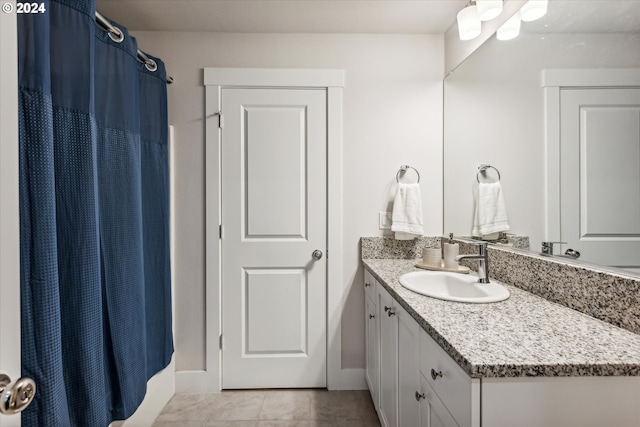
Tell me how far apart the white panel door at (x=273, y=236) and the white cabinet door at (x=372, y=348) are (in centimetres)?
30

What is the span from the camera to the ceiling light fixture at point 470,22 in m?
1.60

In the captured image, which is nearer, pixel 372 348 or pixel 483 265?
pixel 483 265

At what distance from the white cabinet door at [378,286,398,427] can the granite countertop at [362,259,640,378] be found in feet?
0.77

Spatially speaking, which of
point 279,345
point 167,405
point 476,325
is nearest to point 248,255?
point 279,345

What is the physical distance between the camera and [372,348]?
184cm

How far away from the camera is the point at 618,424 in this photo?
0.73m

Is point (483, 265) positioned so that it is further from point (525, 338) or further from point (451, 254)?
point (525, 338)

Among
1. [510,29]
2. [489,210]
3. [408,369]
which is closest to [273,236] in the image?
[408,369]

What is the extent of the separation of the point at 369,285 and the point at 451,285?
52 cm

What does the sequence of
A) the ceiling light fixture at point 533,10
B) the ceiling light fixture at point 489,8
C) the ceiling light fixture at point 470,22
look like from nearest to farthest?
the ceiling light fixture at point 533,10, the ceiling light fixture at point 489,8, the ceiling light fixture at point 470,22

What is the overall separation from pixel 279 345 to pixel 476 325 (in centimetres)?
146

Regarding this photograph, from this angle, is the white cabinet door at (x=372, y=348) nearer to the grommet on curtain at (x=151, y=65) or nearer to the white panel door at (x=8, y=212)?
the white panel door at (x=8, y=212)

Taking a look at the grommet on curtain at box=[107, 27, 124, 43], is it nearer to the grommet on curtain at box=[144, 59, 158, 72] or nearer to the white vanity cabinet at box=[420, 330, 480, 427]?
the grommet on curtain at box=[144, 59, 158, 72]

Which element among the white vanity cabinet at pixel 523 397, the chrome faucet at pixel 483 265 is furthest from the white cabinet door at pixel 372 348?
the white vanity cabinet at pixel 523 397
